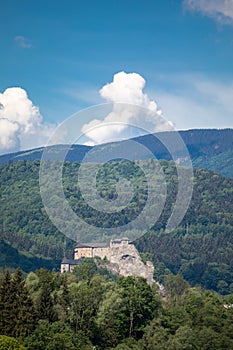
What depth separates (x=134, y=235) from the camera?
165750 millimetres

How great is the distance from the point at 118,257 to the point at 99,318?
103715 millimetres

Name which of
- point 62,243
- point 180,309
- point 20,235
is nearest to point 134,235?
point 62,243

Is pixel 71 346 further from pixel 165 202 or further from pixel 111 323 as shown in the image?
pixel 165 202

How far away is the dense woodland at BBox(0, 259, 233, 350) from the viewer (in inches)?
1695

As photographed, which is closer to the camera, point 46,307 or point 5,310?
point 5,310

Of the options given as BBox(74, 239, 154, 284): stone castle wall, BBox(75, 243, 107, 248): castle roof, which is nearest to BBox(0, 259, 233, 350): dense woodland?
BBox(74, 239, 154, 284): stone castle wall

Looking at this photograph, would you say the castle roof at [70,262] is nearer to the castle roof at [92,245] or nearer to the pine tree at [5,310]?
the castle roof at [92,245]

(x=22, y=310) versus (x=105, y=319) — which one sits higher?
(x=105, y=319)

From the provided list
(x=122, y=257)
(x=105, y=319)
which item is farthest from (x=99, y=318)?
(x=122, y=257)

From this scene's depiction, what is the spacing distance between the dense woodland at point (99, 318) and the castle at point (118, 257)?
86.6 meters

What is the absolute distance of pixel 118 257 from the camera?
15238 cm

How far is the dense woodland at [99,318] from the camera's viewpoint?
43.1 meters

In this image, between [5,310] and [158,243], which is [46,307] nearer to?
[5,310]

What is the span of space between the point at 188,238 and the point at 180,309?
132 meters
